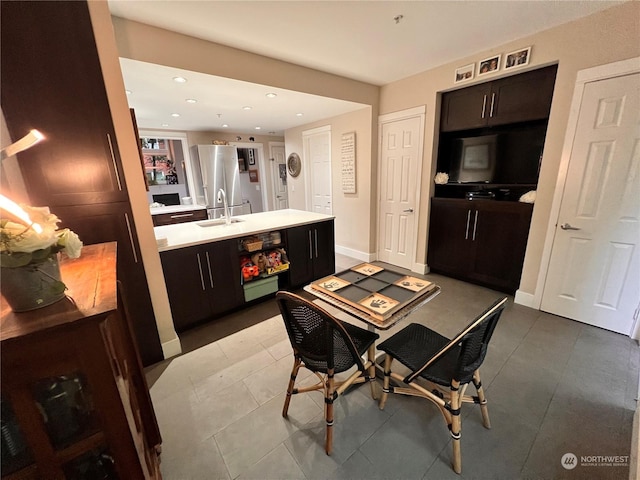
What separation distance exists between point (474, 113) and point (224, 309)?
3.48 metres

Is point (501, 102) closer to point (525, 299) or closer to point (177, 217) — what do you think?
point (525, 299)

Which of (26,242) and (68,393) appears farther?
(68,393)

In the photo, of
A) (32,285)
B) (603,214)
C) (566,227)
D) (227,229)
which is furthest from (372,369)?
(603,214)

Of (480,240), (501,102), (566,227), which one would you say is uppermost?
(501,102)

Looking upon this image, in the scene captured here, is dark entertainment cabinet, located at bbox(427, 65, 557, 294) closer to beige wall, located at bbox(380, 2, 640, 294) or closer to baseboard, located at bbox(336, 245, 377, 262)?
beige wall, located at bbox(380, 2, 640, 294)

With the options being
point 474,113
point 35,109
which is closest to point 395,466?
point 35,109

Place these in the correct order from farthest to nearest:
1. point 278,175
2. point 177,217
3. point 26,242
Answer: point 278,175
point 177,217
point 26,242

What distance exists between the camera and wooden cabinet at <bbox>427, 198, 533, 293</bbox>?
2740 mm

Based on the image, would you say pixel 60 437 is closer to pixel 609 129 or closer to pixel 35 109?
pixel 35 109

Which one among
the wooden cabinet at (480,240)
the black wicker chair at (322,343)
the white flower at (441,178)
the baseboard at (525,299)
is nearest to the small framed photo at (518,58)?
the white flower at (441,178)

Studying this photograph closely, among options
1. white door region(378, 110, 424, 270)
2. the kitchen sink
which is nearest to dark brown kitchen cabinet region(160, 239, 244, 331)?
the kitchen sink

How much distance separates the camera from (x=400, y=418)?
1531 mm

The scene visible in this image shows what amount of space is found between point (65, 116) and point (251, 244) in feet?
5.33

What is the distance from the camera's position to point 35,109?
1.40 meters
